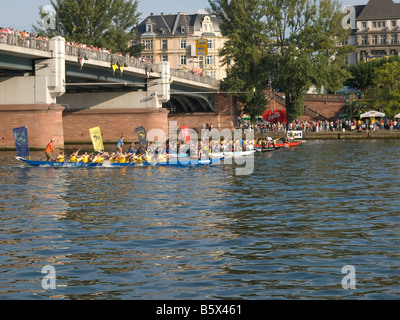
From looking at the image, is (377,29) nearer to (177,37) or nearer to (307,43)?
(177,37)

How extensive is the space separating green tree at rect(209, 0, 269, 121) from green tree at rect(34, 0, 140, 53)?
49.6 ft

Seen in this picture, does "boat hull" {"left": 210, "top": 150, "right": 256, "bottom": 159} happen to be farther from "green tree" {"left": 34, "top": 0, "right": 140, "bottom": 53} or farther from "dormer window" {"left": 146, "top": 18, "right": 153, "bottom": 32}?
"dormer window" {"left": 146, "top": 18, "right": 153, "bottom": 32}


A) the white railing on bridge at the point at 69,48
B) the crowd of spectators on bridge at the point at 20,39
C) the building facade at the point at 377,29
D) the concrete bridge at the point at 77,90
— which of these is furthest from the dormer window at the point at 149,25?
the crowd of spectators on bridge at the point at 20,39

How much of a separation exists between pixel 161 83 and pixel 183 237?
194 ft

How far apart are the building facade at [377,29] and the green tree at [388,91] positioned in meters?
62.2

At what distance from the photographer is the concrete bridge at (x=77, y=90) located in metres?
56.5

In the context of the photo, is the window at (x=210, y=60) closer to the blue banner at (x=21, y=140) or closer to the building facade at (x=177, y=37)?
the building facade at (x=177, y=37)

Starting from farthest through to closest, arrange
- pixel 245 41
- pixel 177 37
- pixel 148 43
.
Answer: pixel 148 43 → pixel 177 37 → pixel 245 41

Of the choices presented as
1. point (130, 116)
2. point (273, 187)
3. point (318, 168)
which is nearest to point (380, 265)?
point (273, 187)

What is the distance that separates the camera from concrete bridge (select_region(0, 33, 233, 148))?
185 ft

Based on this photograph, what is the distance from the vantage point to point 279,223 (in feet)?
74.3

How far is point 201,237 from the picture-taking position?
2022 cm

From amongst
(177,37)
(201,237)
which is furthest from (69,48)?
(177,37)

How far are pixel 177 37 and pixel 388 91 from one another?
61.4 m
